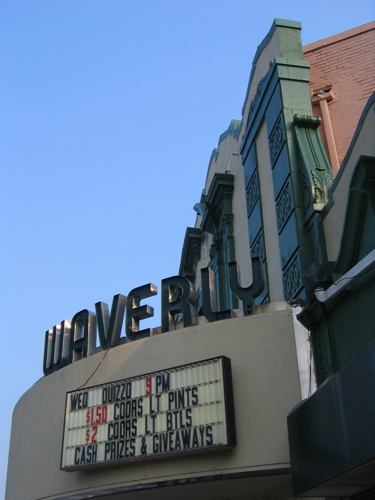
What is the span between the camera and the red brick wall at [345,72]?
1338cm

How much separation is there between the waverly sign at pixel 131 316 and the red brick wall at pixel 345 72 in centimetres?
403

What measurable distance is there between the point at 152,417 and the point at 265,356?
82.5 inches

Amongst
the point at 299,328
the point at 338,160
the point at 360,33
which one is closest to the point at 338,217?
the point at 299,328

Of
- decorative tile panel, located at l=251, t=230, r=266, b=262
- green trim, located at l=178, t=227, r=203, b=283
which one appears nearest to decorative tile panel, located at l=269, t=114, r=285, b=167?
decorative tile panel, located at l=251, t=230, r=266, b=262

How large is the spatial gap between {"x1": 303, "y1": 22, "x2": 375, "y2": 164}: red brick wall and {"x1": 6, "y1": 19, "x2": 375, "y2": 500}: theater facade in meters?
0.03

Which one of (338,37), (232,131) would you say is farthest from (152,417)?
(232,131)

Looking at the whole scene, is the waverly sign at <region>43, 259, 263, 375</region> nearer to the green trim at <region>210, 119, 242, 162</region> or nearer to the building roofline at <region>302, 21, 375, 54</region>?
the building roofline at <region>302, 21, 375, 54</region>

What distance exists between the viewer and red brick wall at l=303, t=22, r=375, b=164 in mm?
13375

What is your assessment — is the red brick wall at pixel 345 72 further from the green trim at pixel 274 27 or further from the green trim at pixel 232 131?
the green trim at pixel 232 131

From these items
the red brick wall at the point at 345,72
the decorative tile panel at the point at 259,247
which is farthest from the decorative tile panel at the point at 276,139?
the decorative tile panel at the point at 259,247

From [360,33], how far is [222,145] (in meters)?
5.91

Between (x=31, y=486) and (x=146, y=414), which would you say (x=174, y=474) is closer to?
(x=146, y=414)

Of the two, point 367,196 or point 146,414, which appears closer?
point 367,196

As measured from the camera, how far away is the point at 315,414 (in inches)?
314
